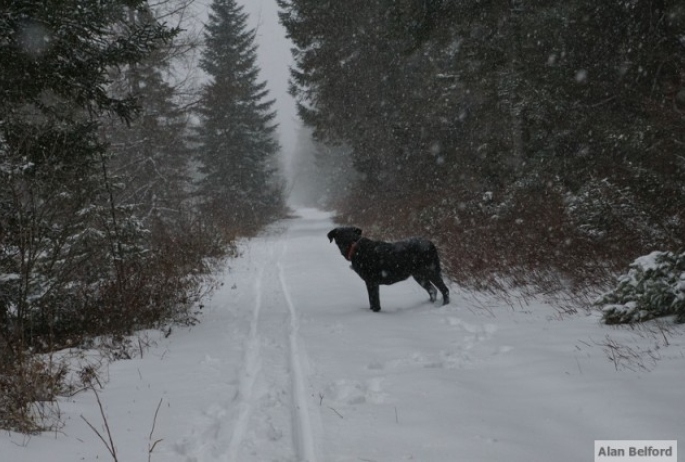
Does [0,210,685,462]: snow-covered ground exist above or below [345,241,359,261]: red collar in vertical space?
below

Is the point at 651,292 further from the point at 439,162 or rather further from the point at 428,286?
the point at 439,162

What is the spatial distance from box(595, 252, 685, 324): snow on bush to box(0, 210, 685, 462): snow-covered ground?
0.22 metres

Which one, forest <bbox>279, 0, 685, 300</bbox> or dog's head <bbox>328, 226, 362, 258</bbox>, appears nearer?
forest <bbox>279, 0, 685, 300</bbox>

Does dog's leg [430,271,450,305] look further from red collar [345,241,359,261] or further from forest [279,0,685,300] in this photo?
red collar [345,241,359,261]

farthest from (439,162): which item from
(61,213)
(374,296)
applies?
(61,213)

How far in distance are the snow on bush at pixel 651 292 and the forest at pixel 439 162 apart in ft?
0.11

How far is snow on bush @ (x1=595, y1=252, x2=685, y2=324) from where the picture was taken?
4.11m

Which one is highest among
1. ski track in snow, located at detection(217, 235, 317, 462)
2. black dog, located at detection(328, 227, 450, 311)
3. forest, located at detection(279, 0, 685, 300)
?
forest, located at detection(279, 0, 685, 300)

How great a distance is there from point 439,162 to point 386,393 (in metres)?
14.9

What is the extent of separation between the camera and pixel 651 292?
4203mm

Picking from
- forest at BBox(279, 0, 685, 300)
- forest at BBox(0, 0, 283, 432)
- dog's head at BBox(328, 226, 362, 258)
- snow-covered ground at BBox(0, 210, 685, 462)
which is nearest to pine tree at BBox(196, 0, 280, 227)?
forest at BBox(279, 0, 685, 300)

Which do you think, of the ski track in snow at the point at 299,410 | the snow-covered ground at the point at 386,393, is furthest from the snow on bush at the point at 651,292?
the ski track in snow at the point at 299,410

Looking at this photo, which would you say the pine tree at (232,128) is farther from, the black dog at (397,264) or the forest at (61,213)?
the black dog at (397,264)

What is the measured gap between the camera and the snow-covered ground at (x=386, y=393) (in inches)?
105
